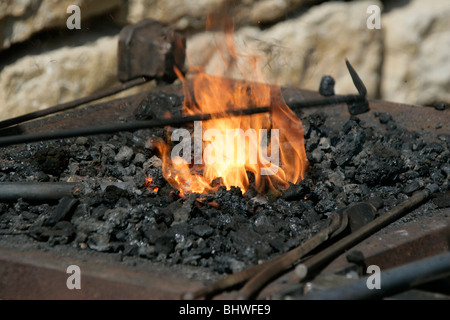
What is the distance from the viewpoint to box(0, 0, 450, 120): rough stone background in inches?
159

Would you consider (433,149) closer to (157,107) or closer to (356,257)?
(356,257)

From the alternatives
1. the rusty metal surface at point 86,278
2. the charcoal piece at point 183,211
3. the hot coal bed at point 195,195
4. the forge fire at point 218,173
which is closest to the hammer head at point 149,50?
the forge fire at point 218,173

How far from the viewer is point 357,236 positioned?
7.43ft

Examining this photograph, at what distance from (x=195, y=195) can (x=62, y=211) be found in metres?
0.56

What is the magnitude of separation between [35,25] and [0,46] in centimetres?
26

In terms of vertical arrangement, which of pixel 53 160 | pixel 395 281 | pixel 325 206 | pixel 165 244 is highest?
pixel 53 160

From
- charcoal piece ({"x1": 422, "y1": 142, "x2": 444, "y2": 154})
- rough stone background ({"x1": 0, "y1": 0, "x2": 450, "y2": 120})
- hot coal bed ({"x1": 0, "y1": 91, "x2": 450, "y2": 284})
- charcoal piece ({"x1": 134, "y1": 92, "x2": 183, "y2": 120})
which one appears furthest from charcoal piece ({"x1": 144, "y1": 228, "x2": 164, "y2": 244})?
rough stone background ({"x1": 0, "y1": 0, "x2": 450, "y2": 120})

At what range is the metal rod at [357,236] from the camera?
198 centimetres

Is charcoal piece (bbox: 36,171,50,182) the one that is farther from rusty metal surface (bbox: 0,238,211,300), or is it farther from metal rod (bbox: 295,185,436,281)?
metal rod (bbox: 295,185,436,281)

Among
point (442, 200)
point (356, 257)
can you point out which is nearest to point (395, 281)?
point (356, 257)
